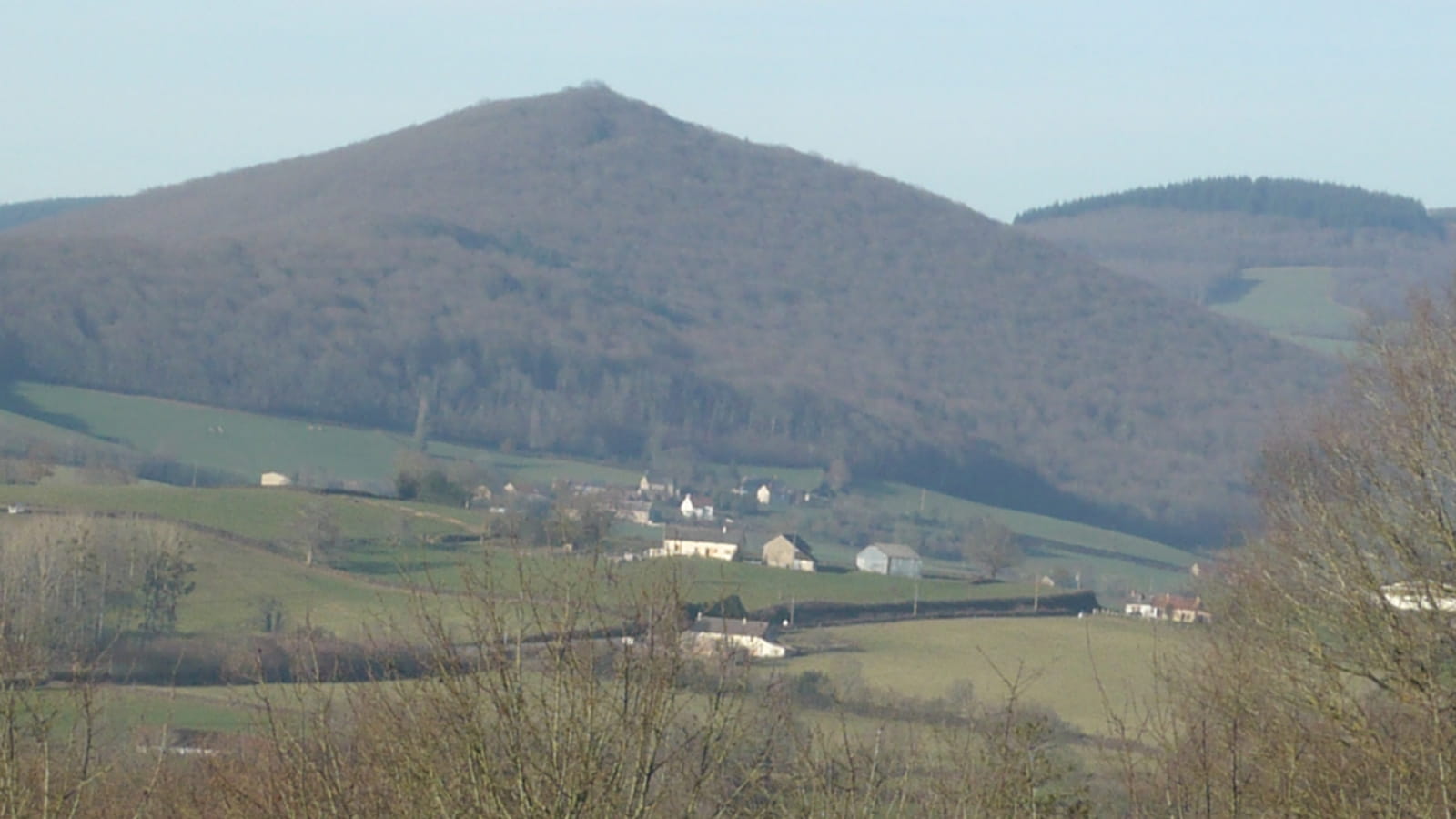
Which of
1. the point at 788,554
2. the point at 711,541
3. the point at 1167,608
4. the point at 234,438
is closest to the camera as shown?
the point at 1167,608

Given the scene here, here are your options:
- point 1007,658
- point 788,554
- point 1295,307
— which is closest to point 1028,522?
point 788,554

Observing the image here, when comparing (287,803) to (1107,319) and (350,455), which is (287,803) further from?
(1107,319)

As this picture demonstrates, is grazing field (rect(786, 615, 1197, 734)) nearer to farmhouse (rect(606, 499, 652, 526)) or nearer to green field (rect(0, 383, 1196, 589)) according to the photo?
green field (rect(0, 383, 1196, 589))

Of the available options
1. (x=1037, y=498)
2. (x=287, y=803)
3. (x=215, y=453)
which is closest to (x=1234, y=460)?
(x=1037, y=498)

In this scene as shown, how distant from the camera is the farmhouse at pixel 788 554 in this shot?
200ft

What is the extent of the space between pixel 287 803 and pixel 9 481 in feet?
167

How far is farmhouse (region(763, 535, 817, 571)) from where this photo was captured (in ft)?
200

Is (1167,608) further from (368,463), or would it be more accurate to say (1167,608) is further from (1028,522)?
(1028,522)

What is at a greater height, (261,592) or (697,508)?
(261,592)

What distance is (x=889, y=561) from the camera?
68.9 m

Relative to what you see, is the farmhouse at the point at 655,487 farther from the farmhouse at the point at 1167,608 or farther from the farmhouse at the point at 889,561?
the farmhouse at the point at 1167,608

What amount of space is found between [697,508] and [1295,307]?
10553 cm

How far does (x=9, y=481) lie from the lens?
180 feet

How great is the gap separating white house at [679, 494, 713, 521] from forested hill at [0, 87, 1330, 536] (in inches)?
721
